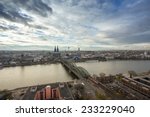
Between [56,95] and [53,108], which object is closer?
[53,108]

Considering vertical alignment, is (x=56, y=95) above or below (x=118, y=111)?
below

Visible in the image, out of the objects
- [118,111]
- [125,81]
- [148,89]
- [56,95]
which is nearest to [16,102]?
[118,111]

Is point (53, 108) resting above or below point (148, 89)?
above

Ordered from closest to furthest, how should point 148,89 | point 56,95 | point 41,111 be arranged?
1. point 41,111
2. point 56,95
3. point 148,89

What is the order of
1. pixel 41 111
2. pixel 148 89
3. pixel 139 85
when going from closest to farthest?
1. pixel 41 111
2. pixel 148 89
3. pixel 139 85

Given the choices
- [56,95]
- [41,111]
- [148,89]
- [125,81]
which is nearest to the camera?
[41,111]

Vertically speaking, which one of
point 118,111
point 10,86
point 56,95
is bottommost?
point 10,86

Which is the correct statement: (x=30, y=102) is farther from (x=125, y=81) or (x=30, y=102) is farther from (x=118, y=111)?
(x=125, y=81)

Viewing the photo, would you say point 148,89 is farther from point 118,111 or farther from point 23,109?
point 23,109

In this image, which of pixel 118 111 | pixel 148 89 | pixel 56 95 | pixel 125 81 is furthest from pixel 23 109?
pixel 125 81
